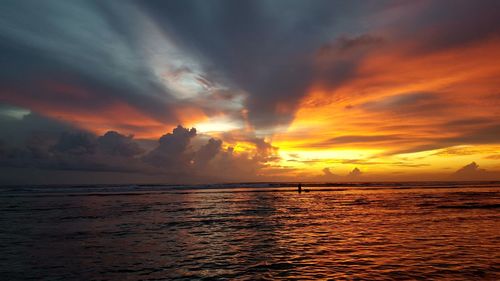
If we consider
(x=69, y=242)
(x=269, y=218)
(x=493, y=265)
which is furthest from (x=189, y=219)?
(x=493, y=265)

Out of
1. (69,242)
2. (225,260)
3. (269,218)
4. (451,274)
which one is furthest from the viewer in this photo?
(269,218)

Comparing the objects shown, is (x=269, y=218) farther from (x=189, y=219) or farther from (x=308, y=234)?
(x=308, y=234)

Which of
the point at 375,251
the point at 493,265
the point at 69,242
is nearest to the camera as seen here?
the point at 493,265

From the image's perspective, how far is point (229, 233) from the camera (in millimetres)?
26359

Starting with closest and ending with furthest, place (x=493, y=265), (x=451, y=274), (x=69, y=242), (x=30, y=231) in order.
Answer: (x=451, y=274), (x=493, y=265), (x=69, y=242), (x=30, y=231)

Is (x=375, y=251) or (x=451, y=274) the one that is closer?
(x=451, y=274)

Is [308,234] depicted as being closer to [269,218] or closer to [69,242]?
[269,218]

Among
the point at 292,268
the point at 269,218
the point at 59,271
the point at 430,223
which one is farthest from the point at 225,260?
the point at 430,223

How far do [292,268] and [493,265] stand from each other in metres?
9.19

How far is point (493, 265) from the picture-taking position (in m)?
16.0

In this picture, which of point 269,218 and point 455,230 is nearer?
point 455,230

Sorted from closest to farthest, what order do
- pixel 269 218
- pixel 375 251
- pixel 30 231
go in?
pixel 375 251 < pixel 30 231 < pixel 269 218

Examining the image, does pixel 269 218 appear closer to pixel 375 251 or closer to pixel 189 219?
pixel 189 219

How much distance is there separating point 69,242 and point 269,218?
60.0 ft
